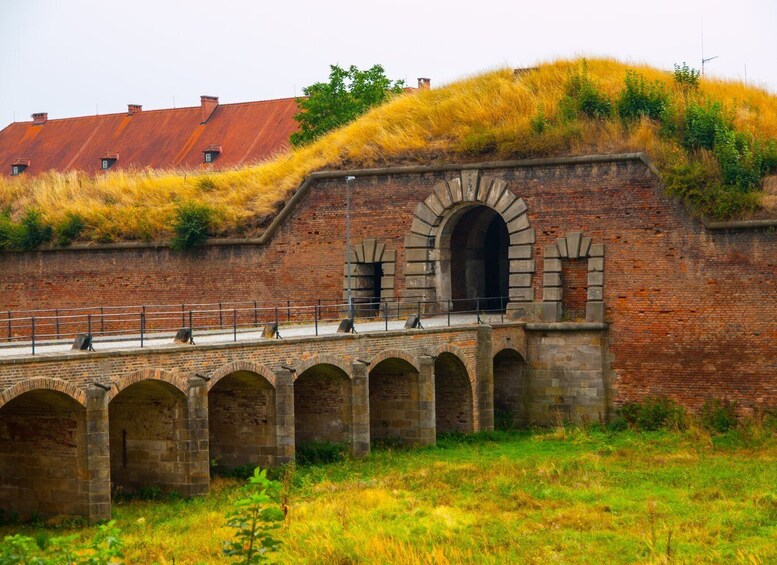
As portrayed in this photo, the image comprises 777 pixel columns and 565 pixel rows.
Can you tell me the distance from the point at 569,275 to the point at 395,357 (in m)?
6.80

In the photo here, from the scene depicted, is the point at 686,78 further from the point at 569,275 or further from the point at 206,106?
the point at 206,106

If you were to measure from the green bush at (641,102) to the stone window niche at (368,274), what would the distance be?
24.7ft

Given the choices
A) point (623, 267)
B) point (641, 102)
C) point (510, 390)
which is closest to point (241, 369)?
point (510, 390)

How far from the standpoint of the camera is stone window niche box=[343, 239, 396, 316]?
38031 millimetres

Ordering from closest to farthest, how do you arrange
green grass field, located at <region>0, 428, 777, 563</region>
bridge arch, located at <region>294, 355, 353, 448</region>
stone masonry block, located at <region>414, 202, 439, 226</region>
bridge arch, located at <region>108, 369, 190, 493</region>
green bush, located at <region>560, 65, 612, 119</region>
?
green grass field, located at <region>0, 428, 777, 563</region> < bridge arch, located at <region>108, 369, 190, 493</region> < bridge arch, located at <region>294, 355, 353, 448</region> < stone masonry block, located at <region>414, 202, 439, 226</region> < green bush, located at <region>560, 65, 612, 119</region>

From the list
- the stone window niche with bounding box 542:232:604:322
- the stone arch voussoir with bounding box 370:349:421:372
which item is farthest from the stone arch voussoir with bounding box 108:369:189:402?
the stone window niche with bounding box 542:232:604:322

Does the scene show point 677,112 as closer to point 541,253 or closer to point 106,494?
point 541,253

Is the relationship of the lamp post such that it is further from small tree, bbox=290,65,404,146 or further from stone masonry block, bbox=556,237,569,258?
small tree, bbox=290,65,404,146

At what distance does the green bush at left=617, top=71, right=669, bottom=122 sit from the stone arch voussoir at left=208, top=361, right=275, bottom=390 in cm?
1405

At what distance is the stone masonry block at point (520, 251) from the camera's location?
36.2 meters

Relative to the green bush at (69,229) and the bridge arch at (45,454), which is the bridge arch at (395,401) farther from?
the green bush at (69,229)

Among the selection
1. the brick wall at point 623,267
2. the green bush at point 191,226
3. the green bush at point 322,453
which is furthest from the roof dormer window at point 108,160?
the green bush at point 322,453

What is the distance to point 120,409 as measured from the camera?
1077 inches

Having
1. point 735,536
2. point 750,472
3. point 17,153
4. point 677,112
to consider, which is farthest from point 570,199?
point 17,153
